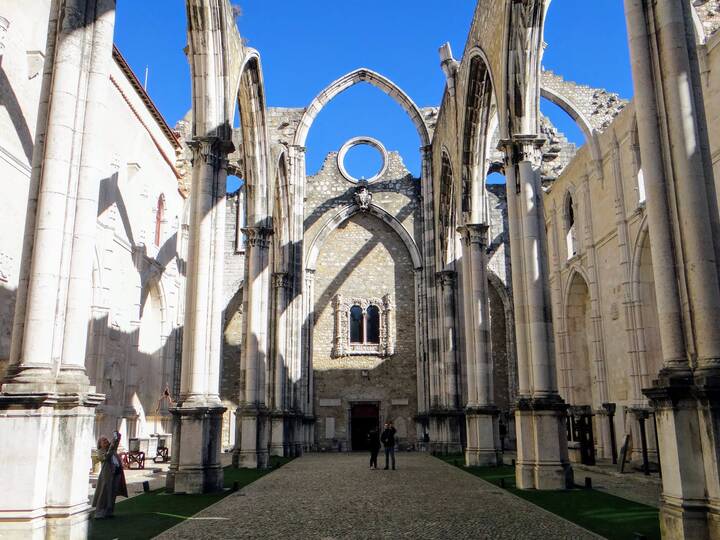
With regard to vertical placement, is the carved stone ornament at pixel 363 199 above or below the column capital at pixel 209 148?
above

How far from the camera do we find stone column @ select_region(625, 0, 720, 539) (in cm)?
569

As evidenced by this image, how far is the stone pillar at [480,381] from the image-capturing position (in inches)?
610

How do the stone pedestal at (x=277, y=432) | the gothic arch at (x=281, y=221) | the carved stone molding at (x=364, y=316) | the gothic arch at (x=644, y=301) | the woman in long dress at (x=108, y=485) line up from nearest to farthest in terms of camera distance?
the woman in long dress at (x=108, y=485) < the gothic arch at (x=644, y=301) < the stone pedestal at (x=277, y=432) < the gothic arch at (x=281, y=221) < the carved stone molding at (x=364, y=316)

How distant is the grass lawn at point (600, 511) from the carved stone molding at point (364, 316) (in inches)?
600

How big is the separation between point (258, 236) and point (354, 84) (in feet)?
38.1

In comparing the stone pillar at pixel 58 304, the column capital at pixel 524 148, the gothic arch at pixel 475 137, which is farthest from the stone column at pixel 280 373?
the stone pillar at pixel 58 304

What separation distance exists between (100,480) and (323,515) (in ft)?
9.38

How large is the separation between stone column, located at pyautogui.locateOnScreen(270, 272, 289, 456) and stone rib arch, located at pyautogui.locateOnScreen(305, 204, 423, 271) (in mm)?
3890

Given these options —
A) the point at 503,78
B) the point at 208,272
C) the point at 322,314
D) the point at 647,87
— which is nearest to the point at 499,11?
the point at 503,78


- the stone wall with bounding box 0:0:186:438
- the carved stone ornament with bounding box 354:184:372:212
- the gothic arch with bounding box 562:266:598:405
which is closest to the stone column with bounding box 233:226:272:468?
the stone wall with bounding box 0:0:186:438

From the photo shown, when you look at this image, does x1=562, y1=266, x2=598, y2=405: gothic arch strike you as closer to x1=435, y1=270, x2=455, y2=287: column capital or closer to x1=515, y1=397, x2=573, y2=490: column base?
x1=435, y1=270, x2=455, y2=287: column capital

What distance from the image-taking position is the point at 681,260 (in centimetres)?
633

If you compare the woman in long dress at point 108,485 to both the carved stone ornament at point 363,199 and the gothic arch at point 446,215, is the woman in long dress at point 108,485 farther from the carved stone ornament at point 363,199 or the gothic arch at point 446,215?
the carved stone ornament at point 363,199

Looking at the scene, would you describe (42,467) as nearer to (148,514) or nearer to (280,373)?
(148,514)
